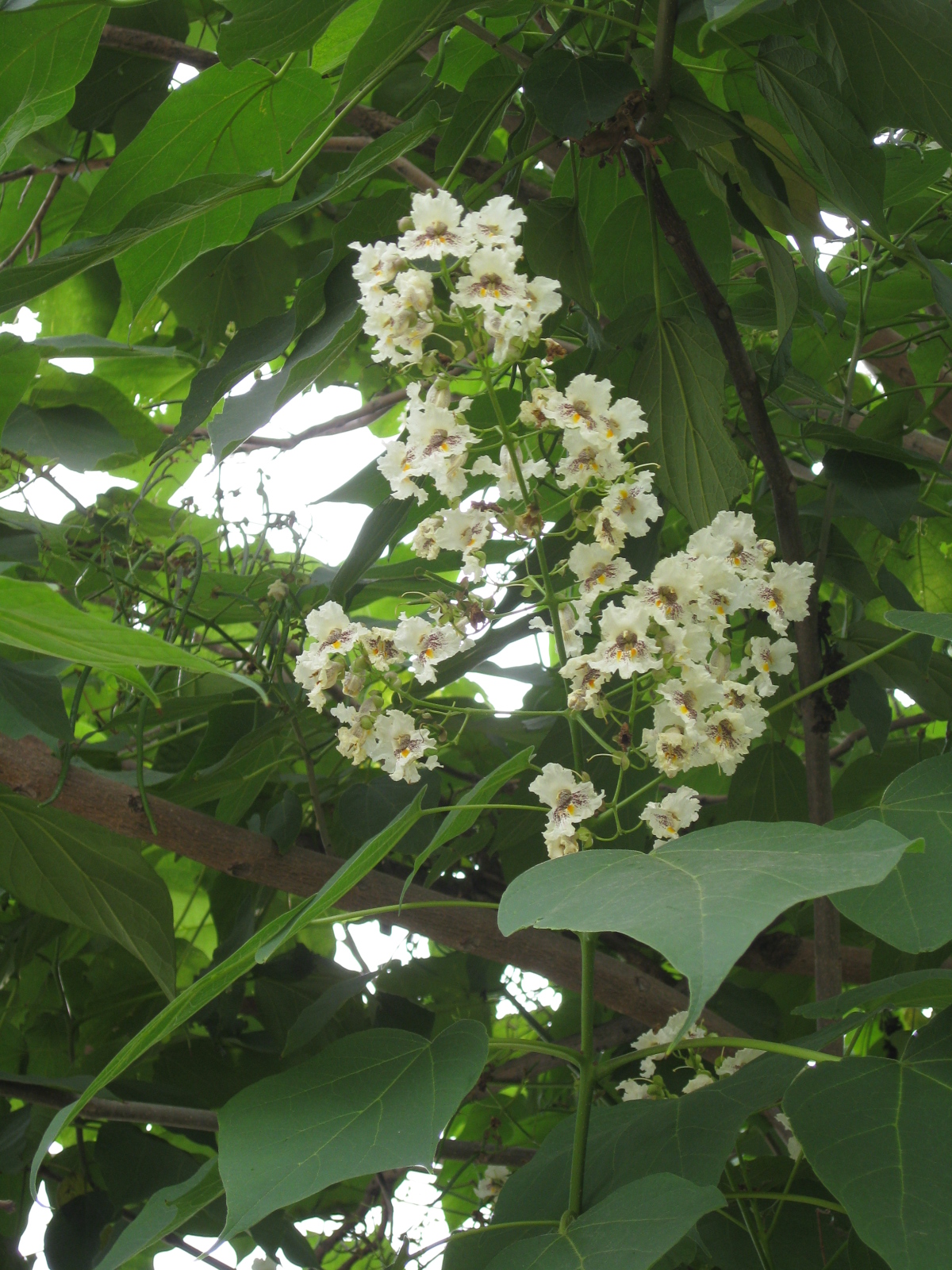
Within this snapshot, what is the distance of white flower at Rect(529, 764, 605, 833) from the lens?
2.15 ft

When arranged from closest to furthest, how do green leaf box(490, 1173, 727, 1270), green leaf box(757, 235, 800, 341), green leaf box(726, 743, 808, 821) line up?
1. green leaf box(490, 1173, 727, 1270)
2. green leaf box(757, 235, 800, 341)
3. green leaf box(726, 743, 808, 821)

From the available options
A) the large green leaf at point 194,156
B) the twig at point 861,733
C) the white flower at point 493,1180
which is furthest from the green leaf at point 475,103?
→ the white flower at point 493,1180

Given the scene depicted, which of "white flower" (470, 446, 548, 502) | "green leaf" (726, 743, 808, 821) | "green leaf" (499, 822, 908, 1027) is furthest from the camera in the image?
"green leaf" (726, 743, 808, 821)

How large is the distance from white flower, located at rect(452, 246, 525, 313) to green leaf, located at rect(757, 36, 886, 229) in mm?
308

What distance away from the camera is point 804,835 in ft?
1.65

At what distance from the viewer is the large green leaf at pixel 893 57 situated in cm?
75

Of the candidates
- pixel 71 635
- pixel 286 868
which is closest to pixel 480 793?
pixel 71 635

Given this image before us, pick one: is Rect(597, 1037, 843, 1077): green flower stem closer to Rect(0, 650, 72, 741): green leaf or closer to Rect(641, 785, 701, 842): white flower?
Rect(641, 785, 701, 842): white flower

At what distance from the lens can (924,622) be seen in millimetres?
632

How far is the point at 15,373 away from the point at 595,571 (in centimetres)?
59

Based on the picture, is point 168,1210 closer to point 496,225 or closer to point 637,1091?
point 637,1091

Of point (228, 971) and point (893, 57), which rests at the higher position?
point (893, 57)

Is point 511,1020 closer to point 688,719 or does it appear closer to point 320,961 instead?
point 320,961

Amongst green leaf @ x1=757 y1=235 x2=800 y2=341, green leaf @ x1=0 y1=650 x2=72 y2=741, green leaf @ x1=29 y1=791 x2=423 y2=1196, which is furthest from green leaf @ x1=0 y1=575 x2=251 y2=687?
green leaf @ x1=757 y1=235 x2=800 y2=341
